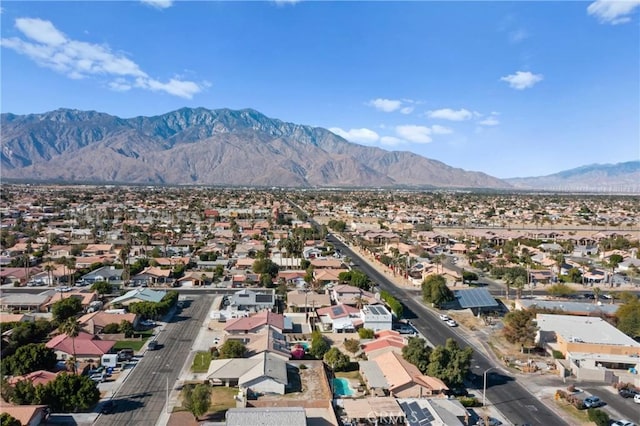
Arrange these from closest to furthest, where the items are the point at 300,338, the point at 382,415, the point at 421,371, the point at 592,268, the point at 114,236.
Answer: the point at 382,415 < the point at 421,371 < the point at 300,338 < the point at 592,268 < the point at 114,236

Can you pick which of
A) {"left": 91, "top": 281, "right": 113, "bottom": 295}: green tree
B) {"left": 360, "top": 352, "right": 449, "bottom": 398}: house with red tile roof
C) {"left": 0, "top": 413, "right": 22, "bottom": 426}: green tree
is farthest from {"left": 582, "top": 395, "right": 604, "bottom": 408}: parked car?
{"left": 91, "top": 281, "right": 113, "bottom": 295}: green tree

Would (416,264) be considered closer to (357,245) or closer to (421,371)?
(357,245)

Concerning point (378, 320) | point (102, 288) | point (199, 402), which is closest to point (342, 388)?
point (199, 402)

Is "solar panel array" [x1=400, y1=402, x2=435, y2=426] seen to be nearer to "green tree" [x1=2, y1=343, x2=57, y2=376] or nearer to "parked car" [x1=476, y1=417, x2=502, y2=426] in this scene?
"parked car" [x1=476, y1=417, x2=502, y2=426]

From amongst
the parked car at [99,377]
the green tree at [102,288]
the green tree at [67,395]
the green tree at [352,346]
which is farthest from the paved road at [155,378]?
the green tree at [352,346]

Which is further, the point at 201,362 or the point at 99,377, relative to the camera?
the point at 201,362

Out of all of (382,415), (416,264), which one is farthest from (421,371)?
(416,264)

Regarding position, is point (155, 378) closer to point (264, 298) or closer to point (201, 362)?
point (201, 362)

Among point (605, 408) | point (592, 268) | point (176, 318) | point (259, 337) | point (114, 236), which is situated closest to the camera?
point (605, 408)
